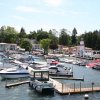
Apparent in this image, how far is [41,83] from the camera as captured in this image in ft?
141

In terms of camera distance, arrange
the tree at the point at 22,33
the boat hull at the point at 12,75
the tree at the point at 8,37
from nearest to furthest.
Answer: the boat hull at the point at 12,75 < the tree at the point at 8,37 < the tree at the point at 22,33

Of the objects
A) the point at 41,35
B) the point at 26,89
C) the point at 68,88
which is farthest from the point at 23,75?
the point at 41,35

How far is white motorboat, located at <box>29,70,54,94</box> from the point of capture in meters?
42.4

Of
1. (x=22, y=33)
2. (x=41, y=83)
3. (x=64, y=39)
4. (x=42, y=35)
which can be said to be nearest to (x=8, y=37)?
(x=22, y=33)

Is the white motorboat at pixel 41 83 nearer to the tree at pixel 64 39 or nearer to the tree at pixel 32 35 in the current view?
the tree at pixel 64 39

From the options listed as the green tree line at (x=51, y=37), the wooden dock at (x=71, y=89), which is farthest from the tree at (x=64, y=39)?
the wooden dock at (x=71, y=89)

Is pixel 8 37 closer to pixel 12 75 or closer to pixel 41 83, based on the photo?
pixel 12 75

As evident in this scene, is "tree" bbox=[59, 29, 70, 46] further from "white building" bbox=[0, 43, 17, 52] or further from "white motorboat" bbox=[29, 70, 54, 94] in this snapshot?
"white motorboat" bbox=[29, 70, 54, 94]

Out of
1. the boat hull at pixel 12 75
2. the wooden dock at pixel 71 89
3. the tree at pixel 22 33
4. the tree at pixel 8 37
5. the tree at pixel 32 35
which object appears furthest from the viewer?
the tree at pixel 32 35

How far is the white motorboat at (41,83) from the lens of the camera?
42.4m

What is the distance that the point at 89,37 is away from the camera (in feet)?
475

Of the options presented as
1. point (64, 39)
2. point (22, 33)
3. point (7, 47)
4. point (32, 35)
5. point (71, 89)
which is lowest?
point (71, 89)

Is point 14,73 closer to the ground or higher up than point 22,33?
closer to the ground

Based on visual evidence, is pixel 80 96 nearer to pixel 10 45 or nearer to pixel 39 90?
pixel 39 90
